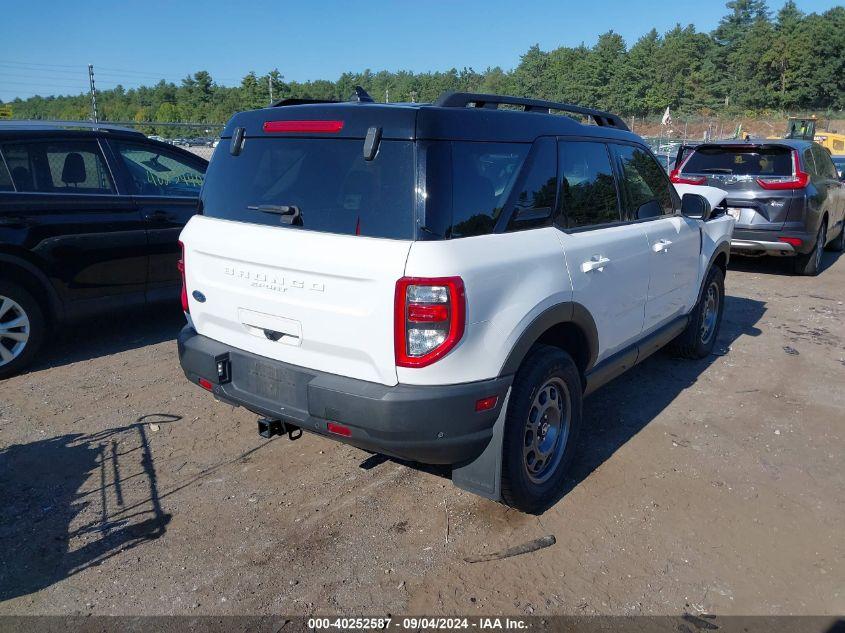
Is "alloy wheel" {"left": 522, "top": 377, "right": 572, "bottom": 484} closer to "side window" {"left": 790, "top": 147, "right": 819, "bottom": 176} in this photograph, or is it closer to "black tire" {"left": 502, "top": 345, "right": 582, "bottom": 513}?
"black tire" {"left": 502, "top": 345, "right": 582, "bottom": 513}

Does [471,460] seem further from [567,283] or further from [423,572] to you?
[567,283]

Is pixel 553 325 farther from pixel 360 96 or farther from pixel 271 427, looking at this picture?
pixel 360 96

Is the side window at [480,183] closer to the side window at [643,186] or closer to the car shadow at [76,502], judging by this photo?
the side window at [643,186]

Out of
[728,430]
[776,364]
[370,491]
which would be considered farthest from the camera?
[776,364]

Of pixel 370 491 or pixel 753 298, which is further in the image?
pixel 753 298

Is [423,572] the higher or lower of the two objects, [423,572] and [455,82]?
the lower

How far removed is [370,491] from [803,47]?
94749mm

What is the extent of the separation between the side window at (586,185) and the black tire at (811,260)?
21.7 feet

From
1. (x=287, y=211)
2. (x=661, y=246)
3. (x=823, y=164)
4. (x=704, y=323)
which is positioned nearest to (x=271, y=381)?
(x=287, y=211)

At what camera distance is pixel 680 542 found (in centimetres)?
316

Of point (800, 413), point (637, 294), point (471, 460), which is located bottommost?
point (800, 413)

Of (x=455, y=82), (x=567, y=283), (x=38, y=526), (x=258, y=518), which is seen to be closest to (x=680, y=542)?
(x=567, y=283)

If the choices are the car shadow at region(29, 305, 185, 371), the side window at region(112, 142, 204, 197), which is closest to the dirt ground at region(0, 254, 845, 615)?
the car shadow at region(29, 305, 185, 371)

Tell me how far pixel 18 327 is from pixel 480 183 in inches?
163
